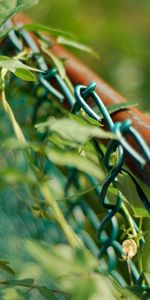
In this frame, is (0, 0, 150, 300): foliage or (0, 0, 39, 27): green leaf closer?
(0, 0, 150, 300): foliage

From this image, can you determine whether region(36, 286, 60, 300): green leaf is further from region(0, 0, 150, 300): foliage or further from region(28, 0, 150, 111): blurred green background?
region(28, 0, 150, 111): blurred green background

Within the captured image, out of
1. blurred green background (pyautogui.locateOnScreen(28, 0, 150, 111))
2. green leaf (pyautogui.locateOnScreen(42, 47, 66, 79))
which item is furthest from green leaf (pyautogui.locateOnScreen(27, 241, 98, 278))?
blurred green background (pyautogui.locateOnScreen(28, 0, 150, 111))

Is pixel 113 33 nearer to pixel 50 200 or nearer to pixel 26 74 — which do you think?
pixel 26 74

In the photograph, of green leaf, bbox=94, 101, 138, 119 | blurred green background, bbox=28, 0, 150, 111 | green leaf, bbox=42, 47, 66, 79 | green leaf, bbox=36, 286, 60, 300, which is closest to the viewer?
green leaf, bbox=36, 286, 60, 300

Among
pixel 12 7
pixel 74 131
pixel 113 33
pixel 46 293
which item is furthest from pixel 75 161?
pixel 113 33

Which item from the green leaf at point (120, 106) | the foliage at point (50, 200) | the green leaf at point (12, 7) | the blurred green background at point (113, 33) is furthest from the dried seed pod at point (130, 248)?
the blurred green background at point (113, 33)

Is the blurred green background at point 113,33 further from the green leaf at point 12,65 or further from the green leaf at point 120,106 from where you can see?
the green leaf at point 12,65

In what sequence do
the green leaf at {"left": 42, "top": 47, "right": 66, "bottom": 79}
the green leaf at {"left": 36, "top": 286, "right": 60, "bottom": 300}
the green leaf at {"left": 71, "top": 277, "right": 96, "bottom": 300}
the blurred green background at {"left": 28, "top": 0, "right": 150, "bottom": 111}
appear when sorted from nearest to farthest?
1. the green leaf at {"left": 71, "top": 277, "right": 96, "bottom": 300}
2. the green leaf at {"left": 36, "top": 286, "right": 60, "bottom": 300}
3. the green leaf at {"left": 42, "top": 47, "right": 66, "bottom": 79}
4. the blurred green background at {"left": 28, "top": 0, "right": 150, "bottom": 111}
